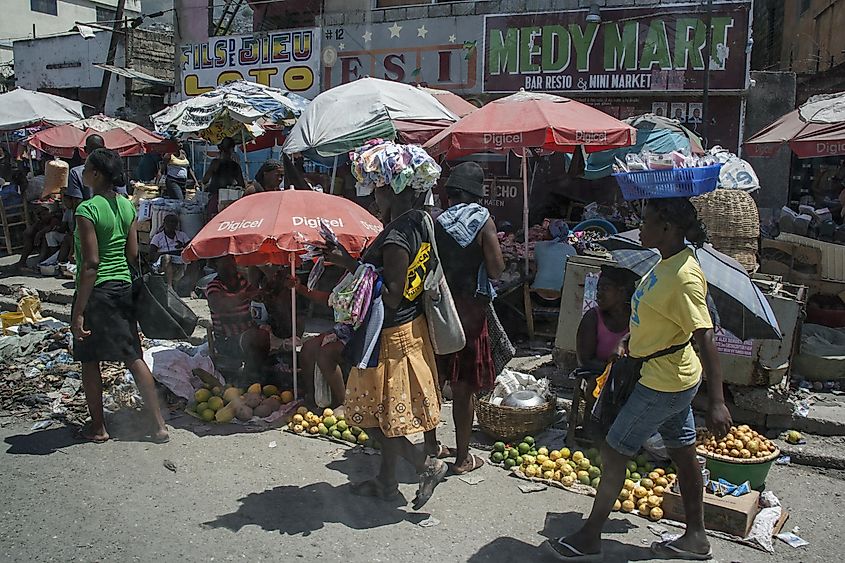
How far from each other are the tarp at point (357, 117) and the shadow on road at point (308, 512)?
498 cm

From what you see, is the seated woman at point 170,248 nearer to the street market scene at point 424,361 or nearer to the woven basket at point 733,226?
the street market scene at point 424,361

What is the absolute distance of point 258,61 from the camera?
1612cm

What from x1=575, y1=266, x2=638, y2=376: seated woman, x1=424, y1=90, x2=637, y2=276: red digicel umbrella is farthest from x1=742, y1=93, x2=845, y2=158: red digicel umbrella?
x1=575, y1=266, x2=638, y2=376: seated woman

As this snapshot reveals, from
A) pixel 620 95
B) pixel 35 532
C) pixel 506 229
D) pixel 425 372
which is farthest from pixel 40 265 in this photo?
pixel 620 95

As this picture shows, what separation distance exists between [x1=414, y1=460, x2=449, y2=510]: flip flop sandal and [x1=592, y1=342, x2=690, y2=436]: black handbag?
1.02 m

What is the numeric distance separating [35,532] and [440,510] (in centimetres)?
223

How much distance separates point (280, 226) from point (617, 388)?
2.75 metres

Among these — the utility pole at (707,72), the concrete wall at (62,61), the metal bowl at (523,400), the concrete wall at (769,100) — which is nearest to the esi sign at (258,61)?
the concrete wall at (62,61)

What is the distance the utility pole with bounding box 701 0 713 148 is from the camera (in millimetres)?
11844

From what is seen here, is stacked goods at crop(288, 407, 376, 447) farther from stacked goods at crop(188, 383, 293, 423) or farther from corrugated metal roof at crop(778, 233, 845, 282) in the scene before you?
corrugated metal roof at crop(778, 233, 845, 282)

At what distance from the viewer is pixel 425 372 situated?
424cm

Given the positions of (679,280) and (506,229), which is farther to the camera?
(506,229)

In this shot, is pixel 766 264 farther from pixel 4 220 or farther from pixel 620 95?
pixel 4 220

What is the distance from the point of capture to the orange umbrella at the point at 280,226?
531cm
